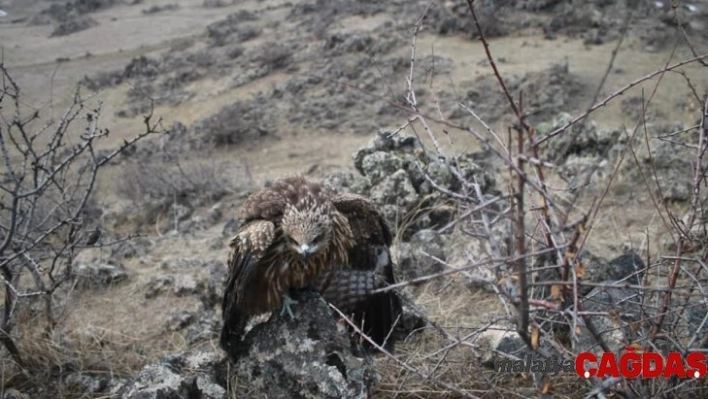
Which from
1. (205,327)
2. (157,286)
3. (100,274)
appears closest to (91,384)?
(205,327)

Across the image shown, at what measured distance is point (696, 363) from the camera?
1980 millimetres

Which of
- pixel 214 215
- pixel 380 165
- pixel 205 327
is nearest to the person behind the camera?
pixel 205 327

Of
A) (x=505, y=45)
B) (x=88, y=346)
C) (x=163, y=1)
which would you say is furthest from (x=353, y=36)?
(x=88, y=346)

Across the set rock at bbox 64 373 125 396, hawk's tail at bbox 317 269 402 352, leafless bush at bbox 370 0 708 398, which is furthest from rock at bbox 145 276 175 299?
leafless bush at bbox 370 0 708 398

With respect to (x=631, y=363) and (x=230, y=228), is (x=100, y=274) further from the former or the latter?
(x=631, y=363)

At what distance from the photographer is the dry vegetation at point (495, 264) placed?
5.39 feet

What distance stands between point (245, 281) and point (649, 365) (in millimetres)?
1849

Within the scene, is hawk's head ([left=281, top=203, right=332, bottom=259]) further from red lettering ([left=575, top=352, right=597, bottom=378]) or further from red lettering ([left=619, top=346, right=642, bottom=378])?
red lettering ([left=619, top=346, right=642, bottom=378])

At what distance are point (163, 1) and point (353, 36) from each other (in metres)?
8.54

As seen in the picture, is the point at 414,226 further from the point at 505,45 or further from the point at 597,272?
the point at 505,45

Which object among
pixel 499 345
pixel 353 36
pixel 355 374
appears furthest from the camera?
pixel 353 36

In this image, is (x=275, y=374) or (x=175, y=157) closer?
(x=275, y=374)

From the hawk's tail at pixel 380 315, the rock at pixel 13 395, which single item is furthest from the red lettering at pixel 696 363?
the rock at pixel 13 395

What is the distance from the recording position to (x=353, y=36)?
45.8 feet
